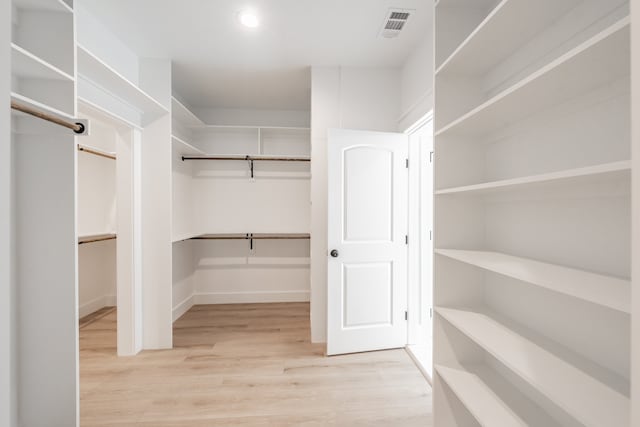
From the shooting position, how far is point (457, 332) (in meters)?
1.52

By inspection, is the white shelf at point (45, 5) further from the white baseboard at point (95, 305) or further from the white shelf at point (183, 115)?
the white baseboard at point (95, 305)

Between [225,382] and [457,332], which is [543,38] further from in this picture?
[225,382]

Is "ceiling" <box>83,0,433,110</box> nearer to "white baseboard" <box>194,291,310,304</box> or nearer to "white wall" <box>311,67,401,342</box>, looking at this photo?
"white wall" <box>311,67,401,342</box>

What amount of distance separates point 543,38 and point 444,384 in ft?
5.49

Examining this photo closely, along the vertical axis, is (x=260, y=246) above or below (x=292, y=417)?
above

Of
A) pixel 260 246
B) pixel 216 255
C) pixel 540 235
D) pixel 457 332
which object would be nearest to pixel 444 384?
pixel 457 332

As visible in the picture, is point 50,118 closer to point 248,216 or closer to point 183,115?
point 183,115

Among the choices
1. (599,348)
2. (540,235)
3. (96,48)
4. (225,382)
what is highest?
(96,48)

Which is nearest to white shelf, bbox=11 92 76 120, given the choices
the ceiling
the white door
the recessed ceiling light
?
the ceiling

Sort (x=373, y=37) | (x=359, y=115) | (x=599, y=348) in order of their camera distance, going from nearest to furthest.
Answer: (x=599, y=348)
(x=373, y=37)
(x=359, y=115)

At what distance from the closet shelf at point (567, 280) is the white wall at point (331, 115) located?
1716 mm

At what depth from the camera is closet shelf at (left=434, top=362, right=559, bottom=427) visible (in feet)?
3.73

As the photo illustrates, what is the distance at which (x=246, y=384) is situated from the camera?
217 centimetres

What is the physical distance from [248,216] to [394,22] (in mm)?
2815
